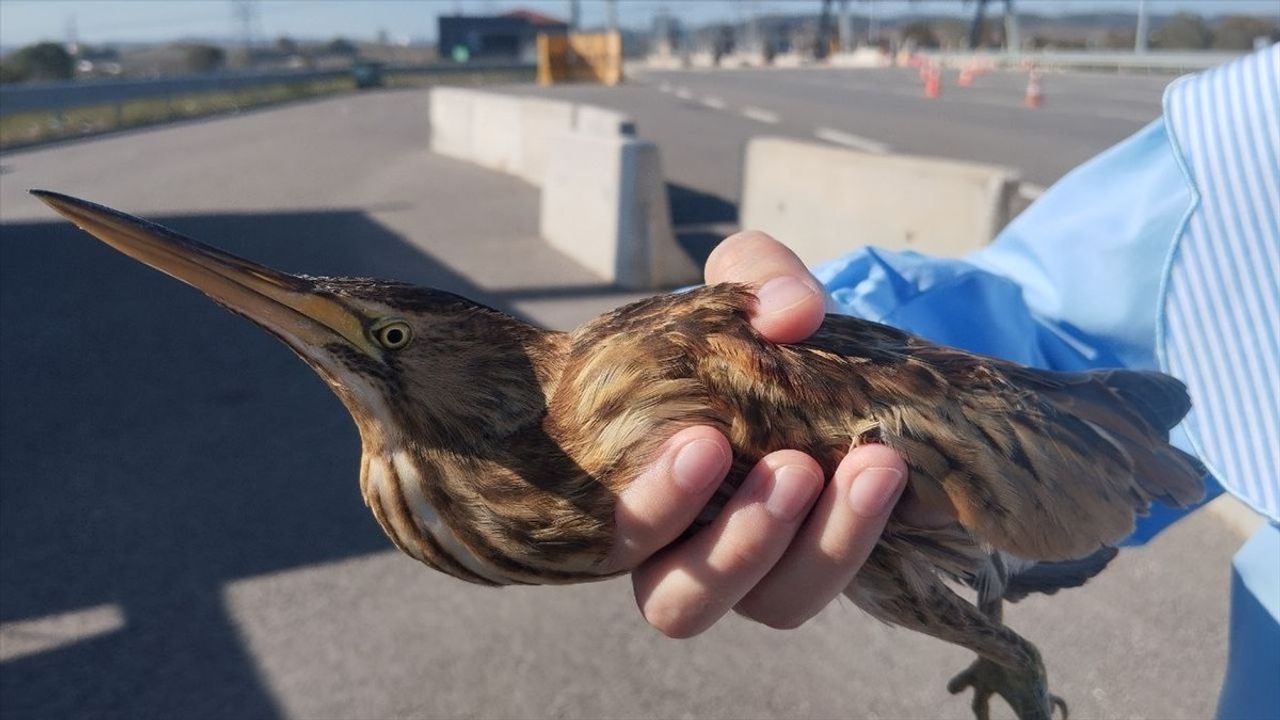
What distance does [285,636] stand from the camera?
4.38m

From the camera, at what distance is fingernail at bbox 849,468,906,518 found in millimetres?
2121

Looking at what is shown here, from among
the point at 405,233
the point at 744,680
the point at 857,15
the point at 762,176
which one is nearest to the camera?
the point at 744,680

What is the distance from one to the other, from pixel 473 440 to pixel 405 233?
439 inches

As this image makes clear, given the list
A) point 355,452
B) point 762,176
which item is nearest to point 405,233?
point 762,176

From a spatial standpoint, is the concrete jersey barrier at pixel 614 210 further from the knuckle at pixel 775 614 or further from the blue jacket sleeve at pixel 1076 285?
the knuckle at pixel 775 614

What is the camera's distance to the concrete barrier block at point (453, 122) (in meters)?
22.0

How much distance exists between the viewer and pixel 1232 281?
9.41ft

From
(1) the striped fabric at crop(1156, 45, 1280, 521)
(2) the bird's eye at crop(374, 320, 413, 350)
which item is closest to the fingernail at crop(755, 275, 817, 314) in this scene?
(2) the bird's eye at crop(374, 320, 413, 350)

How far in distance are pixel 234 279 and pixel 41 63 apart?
141 cm

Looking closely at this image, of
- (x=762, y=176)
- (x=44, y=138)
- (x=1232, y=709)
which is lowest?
(x=1232, y=709)

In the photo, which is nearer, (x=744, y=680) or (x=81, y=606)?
(x=744, y=680)

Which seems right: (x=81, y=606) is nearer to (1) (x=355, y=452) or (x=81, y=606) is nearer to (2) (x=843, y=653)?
(1) (x=355, y=452)

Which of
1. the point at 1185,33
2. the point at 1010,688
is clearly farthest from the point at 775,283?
the point at 1185,33

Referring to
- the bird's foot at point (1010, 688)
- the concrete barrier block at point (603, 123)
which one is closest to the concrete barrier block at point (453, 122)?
the concrete barrier block at point (603, 123)
